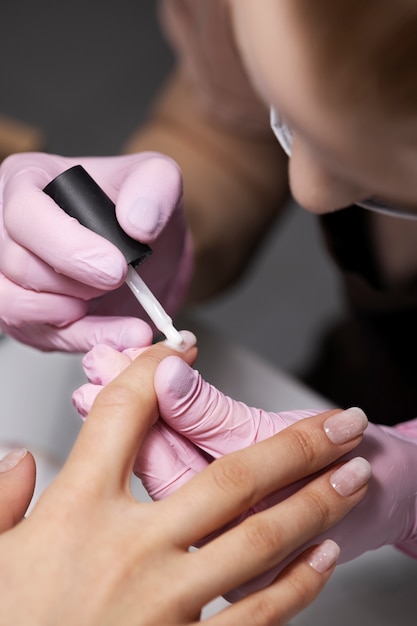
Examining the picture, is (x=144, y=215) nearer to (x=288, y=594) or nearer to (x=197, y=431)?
(x=197, y=431)

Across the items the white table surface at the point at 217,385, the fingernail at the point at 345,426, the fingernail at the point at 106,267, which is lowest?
the white table surface at the point at 217,385

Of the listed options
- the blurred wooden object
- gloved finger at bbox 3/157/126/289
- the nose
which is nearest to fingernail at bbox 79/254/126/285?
gloved finger at bbox 3/157/126/289

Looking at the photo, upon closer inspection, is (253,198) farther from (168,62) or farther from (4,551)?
(168,62)

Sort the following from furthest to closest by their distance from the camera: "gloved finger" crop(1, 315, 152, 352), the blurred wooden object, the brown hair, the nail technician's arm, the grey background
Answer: the grey background, the blurred wooden object, "gloved finger" crop(1, 315, 152, 352), the nail technician's arm, the brown hair

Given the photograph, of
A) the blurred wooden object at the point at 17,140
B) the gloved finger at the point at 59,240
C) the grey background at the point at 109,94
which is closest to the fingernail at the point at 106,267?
the gloved finger at the point at 59,240

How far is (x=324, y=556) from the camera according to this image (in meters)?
0.44

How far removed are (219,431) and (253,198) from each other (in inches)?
17.4

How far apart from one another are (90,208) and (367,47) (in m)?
0.25

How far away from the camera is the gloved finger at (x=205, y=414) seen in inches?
17.2

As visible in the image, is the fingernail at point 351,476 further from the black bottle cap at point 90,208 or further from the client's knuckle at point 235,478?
the black bottle cap at point 90,208

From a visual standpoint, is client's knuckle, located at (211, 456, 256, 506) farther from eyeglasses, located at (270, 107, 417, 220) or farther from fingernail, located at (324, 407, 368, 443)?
eyeglasses, located at (270, 107, 417, 220)

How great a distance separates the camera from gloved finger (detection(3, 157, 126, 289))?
0.47m

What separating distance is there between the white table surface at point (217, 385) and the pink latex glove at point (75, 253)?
0.13 meters

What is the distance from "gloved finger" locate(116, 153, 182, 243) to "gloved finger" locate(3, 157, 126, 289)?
0.02 m
